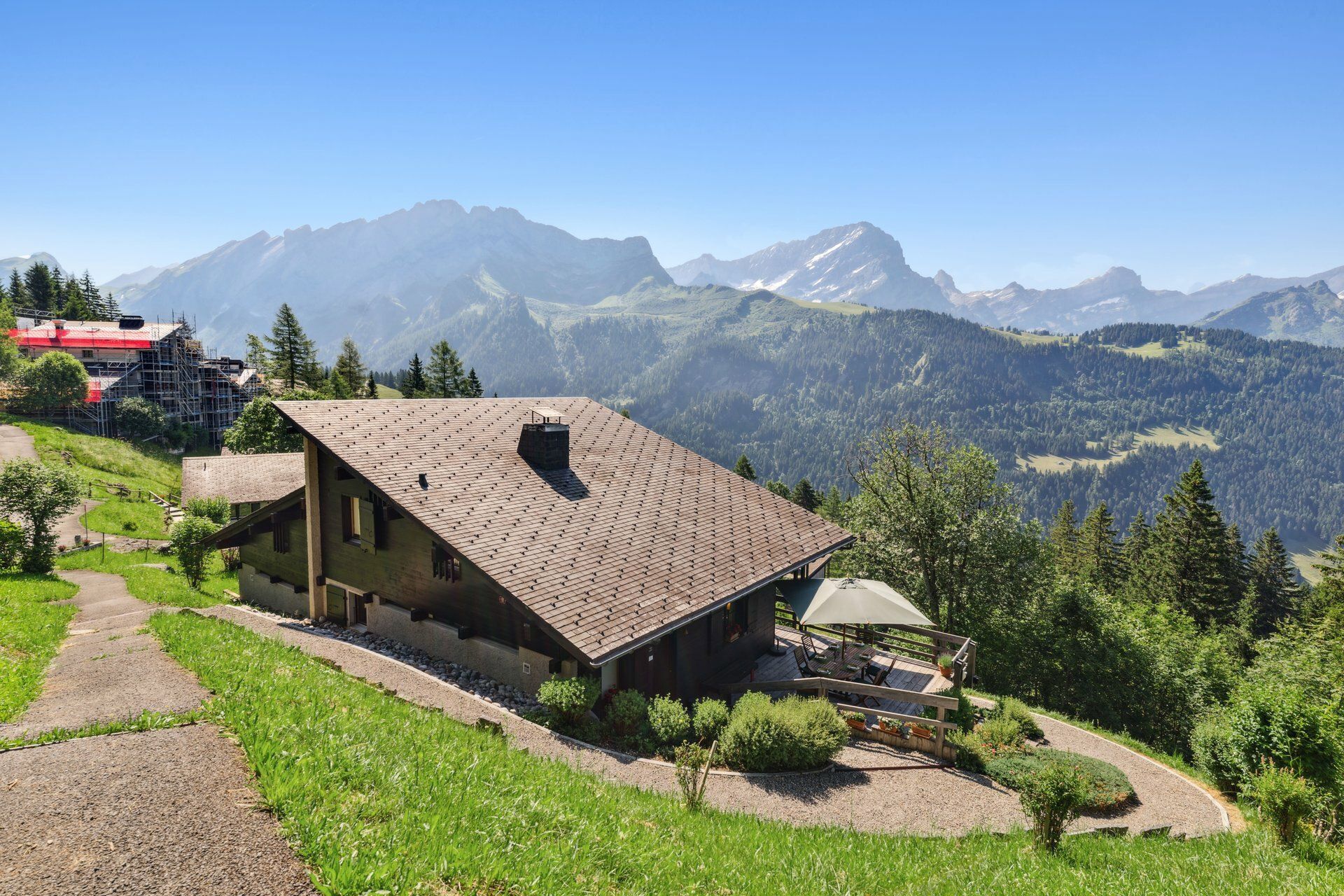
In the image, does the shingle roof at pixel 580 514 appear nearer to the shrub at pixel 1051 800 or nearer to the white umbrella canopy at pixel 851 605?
the white umbrella canopy at pixel 851 605

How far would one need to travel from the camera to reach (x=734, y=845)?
8680 millimetres

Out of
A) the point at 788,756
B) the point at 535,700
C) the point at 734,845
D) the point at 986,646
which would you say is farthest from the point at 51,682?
the point at 986,646

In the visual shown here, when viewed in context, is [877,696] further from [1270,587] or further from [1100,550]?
[1270,587]

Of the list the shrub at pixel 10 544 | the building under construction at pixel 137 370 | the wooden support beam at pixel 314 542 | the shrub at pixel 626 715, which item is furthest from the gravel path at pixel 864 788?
the building under construction at pixel 137 370

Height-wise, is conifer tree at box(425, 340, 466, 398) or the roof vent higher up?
conifer tree at box(425, 340, 466, 398)

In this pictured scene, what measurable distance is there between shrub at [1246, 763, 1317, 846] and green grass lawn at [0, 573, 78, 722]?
19152 mm

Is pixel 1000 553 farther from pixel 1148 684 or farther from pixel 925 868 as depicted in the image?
pixel 925 868

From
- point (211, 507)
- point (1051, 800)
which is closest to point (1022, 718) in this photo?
point (1051, 800)

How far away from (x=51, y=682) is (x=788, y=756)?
1380 cm

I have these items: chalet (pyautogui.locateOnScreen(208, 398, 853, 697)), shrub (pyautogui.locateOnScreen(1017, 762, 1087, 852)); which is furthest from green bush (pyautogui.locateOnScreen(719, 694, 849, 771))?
shrub (pyautogui.locateOnScreen(1017, 762, 1087, 852))

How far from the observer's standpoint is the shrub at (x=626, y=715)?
46.6 ft

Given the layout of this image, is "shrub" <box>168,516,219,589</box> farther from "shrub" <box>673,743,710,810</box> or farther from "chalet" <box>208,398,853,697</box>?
"shrub" <box>673,743,710,810</box>

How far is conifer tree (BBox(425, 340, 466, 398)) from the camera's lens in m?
82.2

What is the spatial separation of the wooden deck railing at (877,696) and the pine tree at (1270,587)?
68.8m
